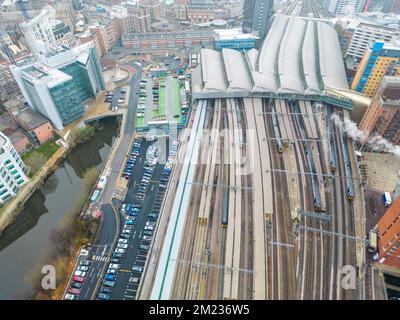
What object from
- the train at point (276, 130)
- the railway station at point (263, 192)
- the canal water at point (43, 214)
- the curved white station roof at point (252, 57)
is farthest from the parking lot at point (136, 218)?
the curved white station roof at point (252, 57)

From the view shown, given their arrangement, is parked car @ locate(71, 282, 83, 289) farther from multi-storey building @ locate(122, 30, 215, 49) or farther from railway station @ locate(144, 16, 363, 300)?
multi-storey building @ locate(122, 30, 215, 49)

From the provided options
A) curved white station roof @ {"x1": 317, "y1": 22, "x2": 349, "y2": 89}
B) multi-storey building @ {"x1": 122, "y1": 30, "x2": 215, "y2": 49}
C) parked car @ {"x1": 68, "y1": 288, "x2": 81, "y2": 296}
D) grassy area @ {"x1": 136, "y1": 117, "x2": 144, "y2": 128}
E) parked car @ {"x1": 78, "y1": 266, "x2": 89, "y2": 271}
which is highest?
curved white station roof @ {"x1": 317, "y1": 22, "x2": 349, "y2": 89}

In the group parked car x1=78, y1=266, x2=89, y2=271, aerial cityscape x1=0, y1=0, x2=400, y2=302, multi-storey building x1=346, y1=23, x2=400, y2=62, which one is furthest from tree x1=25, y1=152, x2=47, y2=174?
multi-storey building x1=346, y1=23, x2=400, y2=62

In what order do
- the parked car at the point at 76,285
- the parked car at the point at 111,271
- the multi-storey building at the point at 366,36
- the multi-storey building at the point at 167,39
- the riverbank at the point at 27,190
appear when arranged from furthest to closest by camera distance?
the multi-storey building at the point at 167,39, the multi-storey building at the point at 366,36, the riverbank at the point at 27,190, the parked car at the point at 111,271, the parked car at the point at 76,285

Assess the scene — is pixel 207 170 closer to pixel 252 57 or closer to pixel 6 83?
pixel 252 57

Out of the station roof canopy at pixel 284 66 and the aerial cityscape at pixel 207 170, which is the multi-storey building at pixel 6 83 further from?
the station roof canopy at pixel 284 66

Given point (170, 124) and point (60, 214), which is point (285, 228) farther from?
point (60, 214)
